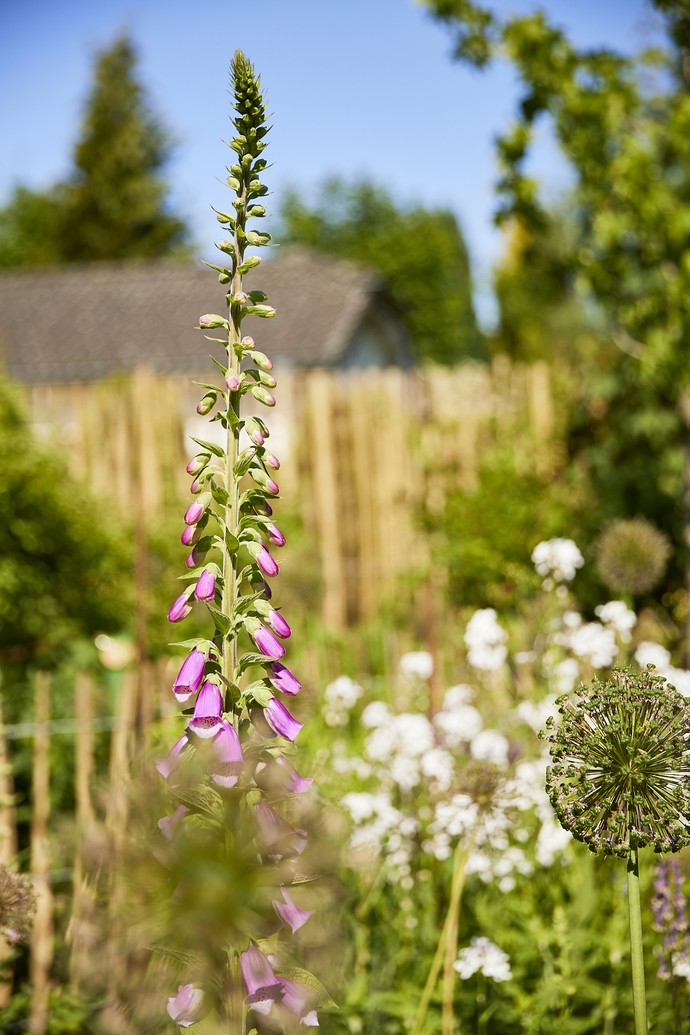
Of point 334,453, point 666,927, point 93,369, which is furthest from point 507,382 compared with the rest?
point 93,369

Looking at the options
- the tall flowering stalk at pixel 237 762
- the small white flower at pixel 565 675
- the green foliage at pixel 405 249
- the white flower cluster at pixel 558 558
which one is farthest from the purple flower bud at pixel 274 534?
the green foliage at pixel 405 249

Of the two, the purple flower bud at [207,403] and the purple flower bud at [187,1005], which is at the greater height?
the purple flower bud at [207,403]

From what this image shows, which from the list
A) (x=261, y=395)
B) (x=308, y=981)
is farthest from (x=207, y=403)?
(x=308, y=981)

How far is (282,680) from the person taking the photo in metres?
1.62

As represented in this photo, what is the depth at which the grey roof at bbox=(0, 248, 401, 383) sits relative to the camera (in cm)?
2342

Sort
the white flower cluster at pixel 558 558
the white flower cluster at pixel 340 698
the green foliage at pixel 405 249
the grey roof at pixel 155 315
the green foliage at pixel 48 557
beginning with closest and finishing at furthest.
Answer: the white flower cluster at pixel 558 558
the white flower cluster at pixel 340 698
the green foliage at pixel 48 557
the grey roof at pixel 155 315
the green foliage at pixel 405 249

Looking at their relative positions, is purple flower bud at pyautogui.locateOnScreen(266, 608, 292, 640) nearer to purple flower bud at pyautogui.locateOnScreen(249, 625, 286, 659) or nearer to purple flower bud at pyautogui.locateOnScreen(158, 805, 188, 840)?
purple flower bud at pyautogui.locateOnScreen(249, 625, 286, 659)

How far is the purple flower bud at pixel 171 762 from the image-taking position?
1549 mm

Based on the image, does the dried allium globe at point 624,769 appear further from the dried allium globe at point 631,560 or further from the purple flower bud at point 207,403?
the dried allium globe at point 631,560

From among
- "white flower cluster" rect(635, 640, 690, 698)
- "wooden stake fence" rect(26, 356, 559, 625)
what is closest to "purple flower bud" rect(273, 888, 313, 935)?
"white flower cluster" rect(635, 640, 690, 698)

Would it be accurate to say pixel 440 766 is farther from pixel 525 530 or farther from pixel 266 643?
pixel 525 530

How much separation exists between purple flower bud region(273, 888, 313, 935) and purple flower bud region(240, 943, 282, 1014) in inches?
2.5

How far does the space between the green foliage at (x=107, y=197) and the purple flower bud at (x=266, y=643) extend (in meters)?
42.4

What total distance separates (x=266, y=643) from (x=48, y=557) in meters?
4.85
